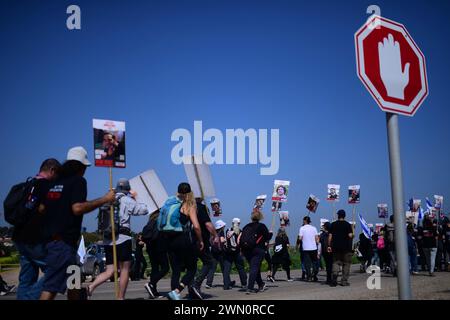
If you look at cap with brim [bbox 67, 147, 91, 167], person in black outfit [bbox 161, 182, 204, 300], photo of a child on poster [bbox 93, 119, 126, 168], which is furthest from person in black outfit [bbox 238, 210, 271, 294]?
cap with brim [bbox 67, 147, 91, 167]

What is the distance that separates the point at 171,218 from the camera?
8484 mm

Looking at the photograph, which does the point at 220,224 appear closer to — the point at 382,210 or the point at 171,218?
the point at 171,218

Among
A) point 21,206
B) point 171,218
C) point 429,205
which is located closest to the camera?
point 21,206

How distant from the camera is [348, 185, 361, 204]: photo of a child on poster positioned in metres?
22.0

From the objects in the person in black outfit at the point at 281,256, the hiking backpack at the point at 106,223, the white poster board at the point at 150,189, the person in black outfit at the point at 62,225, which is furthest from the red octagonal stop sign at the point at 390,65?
the person in black outfit at the point at 281,256

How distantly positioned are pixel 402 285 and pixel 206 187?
8.44 metres

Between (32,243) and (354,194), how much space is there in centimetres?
1850

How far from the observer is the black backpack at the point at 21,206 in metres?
5.71

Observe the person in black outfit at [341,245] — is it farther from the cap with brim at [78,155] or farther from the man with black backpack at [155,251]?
the cap with brim at [78,155]

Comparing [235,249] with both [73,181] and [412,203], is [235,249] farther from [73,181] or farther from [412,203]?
[412,203]

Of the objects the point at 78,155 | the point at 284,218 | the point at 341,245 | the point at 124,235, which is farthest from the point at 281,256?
the point at 78,155

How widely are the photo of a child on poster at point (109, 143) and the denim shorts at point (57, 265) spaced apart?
10.5 ft
